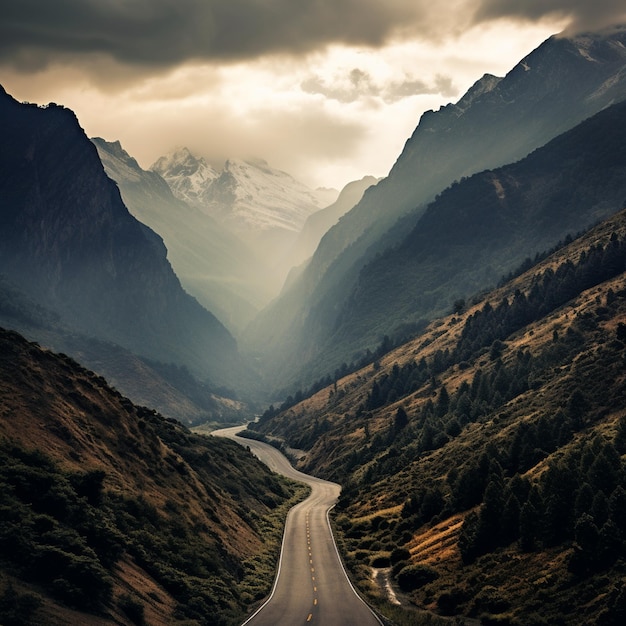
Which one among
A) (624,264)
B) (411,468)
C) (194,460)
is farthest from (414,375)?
(194,460)

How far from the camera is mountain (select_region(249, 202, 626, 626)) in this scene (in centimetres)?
4866

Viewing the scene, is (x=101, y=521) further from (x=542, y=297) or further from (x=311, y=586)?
(x=542, y=297)

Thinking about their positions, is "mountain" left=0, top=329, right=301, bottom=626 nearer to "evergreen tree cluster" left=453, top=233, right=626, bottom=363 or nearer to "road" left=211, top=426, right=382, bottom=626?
"road" left=211, top=426, right=382, bottom=626

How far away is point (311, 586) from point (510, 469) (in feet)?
98.5

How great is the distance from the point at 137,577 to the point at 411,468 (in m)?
70.1

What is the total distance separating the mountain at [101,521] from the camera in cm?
3697

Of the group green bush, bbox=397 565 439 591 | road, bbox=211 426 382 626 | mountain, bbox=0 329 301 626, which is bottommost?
green bush, bbox=397 565 439 591

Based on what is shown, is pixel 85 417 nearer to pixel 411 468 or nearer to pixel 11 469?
pixel 11 469

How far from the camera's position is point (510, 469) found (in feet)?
255

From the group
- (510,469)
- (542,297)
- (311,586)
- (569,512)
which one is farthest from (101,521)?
(542,297)

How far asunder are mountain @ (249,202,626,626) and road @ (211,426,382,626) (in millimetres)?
2378

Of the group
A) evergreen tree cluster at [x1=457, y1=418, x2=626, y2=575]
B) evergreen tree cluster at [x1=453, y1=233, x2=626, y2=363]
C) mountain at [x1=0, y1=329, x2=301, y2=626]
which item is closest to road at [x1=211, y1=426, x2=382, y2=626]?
mountain at [x1=0, y1=329, x2=301, y2=626]

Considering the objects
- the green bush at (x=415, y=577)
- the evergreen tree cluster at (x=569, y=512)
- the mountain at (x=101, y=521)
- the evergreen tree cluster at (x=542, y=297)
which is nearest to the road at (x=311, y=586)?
the mountain at (x=101, y=521)

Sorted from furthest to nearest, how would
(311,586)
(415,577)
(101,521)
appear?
(415,577), (311,586), (101,521)
